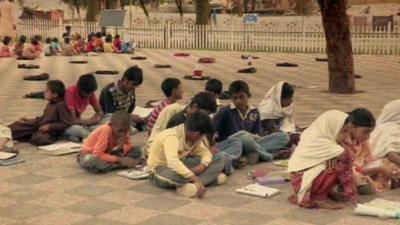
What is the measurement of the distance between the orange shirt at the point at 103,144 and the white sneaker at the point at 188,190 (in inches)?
40.0

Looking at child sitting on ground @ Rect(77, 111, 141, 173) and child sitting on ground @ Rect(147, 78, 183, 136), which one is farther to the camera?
child sitting on ground @ Rect(147, 78, 183, 136)

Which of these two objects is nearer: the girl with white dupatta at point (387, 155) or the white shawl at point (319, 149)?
the white shawl at point (319, 149)

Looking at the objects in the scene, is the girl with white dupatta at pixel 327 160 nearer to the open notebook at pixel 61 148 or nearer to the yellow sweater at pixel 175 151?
the yellow sweater at pixel 175 151

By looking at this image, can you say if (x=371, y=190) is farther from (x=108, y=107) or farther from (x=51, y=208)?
(x=108, y=107)

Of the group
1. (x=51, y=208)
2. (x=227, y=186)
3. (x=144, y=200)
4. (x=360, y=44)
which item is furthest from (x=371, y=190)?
(x=360, y=44)

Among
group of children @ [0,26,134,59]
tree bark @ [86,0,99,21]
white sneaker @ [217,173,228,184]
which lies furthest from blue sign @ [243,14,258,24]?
white sneaker @ [217,173,228,184]

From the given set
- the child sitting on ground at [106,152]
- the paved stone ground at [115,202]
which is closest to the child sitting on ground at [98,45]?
the paved stone ground at [115,202]

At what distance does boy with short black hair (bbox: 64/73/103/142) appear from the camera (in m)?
7.75

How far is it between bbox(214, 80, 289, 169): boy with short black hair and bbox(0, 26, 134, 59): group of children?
14.3 metres

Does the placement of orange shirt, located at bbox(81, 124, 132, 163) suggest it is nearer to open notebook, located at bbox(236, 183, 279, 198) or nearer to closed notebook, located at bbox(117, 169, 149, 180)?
closed notebook, located at bbox(117, 169, 149, 180)

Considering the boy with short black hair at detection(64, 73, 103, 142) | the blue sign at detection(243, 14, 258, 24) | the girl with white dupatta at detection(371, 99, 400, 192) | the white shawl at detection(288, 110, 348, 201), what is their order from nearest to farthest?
the white shawl at detection(288, 110, 348, 201) → the girl with white dupatta at detection(371, 99, 400, 192) → the boy with short black hair at detection(64, 73, 103, 142) → the blue sign at detection(243, 14, 258, 24)

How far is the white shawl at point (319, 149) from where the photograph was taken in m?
5.18

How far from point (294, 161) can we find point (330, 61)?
307 inches

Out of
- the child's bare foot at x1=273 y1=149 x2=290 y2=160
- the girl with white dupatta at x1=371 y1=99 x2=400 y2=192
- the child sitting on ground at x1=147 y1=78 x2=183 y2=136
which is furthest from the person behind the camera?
the child sitting on ground at x1=147 y1=78 x2=183 y2=136
